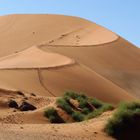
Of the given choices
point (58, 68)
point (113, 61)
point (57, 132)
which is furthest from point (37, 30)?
point (57, 132)

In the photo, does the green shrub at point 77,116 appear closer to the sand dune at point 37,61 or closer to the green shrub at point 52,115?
the green shrub at point 52,115

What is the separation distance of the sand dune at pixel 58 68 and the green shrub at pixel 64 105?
1033 millimetres

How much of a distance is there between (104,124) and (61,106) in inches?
301

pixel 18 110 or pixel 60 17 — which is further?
pixel 60 17

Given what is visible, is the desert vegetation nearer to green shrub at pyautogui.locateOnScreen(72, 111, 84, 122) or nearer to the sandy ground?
green shrub at pyautogui.locateOnScreen(72, 111, 84, 122)

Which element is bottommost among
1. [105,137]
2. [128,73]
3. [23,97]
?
[128,73]

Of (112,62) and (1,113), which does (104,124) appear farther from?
(112,62)

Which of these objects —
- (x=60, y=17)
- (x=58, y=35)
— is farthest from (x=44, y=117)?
(x=60, y=17)

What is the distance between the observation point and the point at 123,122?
19.3 meters

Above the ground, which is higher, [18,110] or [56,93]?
[18,110]

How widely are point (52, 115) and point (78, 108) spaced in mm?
3973

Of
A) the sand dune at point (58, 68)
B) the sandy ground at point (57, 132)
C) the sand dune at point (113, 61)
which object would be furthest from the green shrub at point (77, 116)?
the sand dune at point (113, 61)

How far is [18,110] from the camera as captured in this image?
2559 centimetres

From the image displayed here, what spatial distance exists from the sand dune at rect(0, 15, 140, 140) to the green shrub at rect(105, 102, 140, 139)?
44 centimetres
